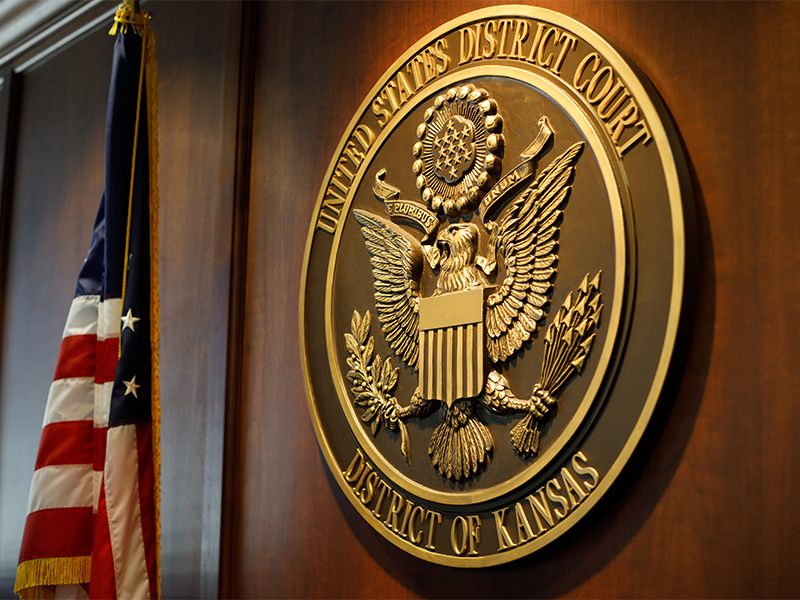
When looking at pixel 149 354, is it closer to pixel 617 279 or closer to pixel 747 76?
pixel 617 279

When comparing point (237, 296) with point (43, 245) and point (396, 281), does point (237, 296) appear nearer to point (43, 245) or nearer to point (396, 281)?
point (396, 281)

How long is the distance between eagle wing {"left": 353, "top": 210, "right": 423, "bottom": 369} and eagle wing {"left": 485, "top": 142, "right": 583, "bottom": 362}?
215 mm

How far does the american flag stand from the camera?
1.80 meters

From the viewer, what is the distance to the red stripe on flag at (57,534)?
1.81 m

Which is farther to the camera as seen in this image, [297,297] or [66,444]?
[297,297]

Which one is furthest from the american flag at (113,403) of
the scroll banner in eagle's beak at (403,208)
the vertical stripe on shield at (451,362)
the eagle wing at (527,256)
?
the eagle wing at (527,256)

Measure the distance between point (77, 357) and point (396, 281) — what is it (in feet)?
3.14

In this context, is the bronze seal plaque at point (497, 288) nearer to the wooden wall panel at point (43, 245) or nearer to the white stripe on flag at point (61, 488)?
the white stripe on flag at point (61, 488)

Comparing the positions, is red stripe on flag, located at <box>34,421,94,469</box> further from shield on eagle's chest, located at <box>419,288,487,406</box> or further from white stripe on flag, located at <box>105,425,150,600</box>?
shield on eagle's chest, located at <box>419,288,487,406</box>

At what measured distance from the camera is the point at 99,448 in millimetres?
1935

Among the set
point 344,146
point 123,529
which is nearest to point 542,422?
point 344,146

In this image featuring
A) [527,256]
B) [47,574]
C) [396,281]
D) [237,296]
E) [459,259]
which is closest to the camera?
[527,256]

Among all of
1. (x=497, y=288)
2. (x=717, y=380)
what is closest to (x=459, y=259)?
(x=497, y=288)

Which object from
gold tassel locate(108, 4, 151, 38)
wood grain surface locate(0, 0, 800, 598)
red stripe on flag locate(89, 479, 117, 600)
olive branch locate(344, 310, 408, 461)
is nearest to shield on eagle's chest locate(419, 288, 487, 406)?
olive branch locate(344, 310, 408, 461)
